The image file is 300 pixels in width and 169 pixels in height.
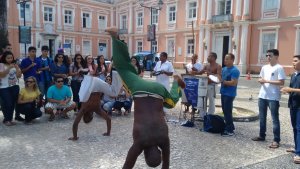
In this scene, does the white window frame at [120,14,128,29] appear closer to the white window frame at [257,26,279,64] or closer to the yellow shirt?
the white window frame at [257,26,279,64]

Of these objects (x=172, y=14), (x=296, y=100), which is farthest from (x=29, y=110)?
(x=172, y=14)

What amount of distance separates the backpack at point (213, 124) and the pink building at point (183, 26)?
16.3 m

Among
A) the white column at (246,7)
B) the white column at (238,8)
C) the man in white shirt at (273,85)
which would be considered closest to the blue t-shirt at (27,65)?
the man in white shirt at (273,85)

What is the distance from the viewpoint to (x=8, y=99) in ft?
21.1

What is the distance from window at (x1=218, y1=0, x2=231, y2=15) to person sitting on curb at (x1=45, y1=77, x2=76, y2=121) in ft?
75.2

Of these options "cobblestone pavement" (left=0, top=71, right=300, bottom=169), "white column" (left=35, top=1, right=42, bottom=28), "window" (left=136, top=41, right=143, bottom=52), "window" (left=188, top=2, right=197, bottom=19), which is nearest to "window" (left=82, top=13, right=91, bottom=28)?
"white column" (left=35, top=1, right=42, bottom=28)

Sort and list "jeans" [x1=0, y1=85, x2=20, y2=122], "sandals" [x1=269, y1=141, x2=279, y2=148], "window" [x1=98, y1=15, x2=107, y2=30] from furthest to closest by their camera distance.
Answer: "window" [x1=98, y1=15, x2=107, y2=30] → "jeans" [x1=0, y1=85, x2=20, y2=122] → "sandals" [x1=269, y1=141, x2=279, y2=148]

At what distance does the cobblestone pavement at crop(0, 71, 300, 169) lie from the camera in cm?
441

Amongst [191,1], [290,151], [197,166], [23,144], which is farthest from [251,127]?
[191,1]

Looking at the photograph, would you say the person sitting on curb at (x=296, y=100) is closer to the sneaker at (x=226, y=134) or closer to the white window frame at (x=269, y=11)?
the sneaker at (x=226, y=134)

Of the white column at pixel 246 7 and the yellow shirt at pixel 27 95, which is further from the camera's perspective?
the white column at pixel 246 7

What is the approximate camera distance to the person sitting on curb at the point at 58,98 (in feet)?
23.4

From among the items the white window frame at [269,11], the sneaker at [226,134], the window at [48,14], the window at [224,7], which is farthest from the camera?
the window at [48,14]

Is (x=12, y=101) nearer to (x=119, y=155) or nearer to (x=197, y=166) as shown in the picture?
(x=119, y=155)
